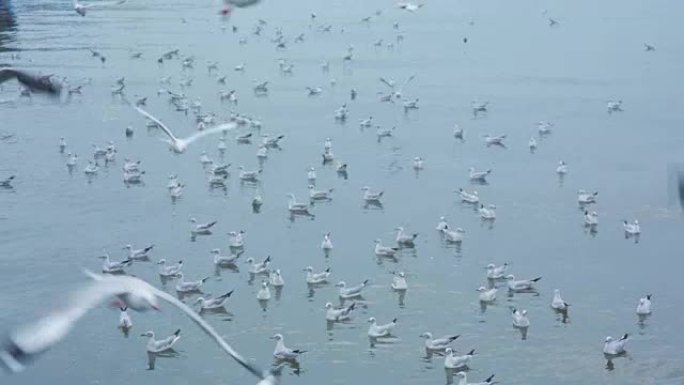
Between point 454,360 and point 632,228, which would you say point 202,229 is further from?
point 632,228

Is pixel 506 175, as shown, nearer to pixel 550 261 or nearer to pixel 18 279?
pixel 550 261

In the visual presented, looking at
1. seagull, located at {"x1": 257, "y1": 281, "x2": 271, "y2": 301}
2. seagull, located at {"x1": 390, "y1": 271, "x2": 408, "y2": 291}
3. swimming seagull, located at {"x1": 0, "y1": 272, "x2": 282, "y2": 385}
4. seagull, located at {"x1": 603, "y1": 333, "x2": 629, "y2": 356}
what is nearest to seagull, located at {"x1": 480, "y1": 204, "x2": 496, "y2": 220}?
seagull, located at {"x1": 390, "y1": 271, "x2": 408, "y2": 291}

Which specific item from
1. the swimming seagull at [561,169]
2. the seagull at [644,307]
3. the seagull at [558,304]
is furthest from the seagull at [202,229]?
the seagull at [644,307]

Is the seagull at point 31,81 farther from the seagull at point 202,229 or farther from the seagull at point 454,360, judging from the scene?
the seagull at point 202,229

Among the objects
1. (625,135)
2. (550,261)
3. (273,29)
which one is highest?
(273,29)

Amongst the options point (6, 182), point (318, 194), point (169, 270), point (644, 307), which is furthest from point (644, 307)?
point (6, 182)

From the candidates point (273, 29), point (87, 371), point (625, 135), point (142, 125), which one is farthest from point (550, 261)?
point (273, 29)
